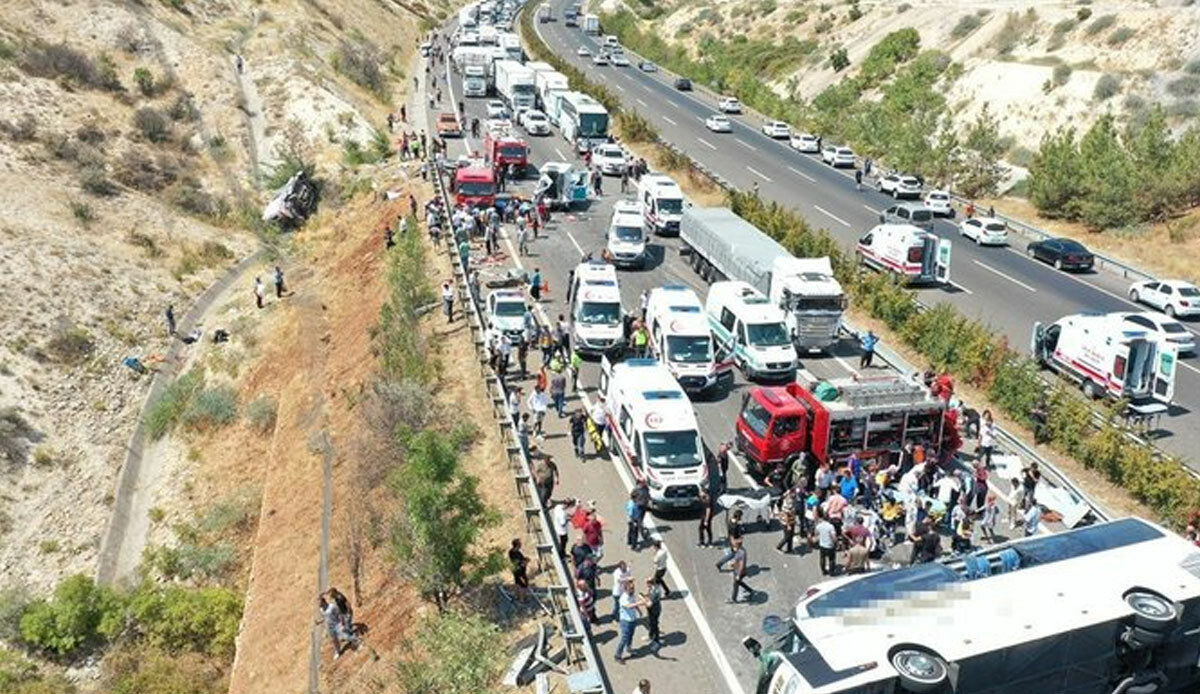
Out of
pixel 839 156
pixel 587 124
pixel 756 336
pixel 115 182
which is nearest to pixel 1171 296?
pixel 756 336

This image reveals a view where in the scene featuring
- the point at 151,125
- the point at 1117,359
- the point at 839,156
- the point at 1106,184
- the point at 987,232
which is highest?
the point at 151,125

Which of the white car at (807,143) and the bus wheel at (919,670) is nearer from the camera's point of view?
the bus wheel at (919,670)

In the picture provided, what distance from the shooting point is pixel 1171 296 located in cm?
3659

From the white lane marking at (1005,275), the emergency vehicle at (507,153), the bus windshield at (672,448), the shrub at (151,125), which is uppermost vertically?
the shrub at (151,125)

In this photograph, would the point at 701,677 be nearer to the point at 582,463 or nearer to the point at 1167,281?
the point at 582,463

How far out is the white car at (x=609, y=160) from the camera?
178 feet

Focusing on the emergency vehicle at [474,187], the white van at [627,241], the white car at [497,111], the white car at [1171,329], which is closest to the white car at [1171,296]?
the white car at [1171,329]

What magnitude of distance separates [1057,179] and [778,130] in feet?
80.4

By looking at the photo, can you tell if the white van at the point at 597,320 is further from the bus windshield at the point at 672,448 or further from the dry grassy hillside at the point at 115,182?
the dry grassy hillside at the point at 115,182

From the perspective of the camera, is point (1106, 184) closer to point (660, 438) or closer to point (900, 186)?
point (900, 186)

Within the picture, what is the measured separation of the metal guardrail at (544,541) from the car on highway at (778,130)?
44095mm

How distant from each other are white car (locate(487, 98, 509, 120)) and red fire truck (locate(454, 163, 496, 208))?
69.4 feet

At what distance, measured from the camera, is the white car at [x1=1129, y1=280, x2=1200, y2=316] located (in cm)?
3609

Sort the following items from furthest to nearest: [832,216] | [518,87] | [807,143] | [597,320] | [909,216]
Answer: [518,87] < [807,143] < [832,216] < [909,216] < [597,320]
